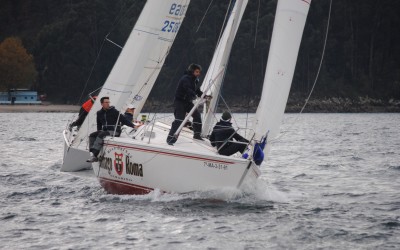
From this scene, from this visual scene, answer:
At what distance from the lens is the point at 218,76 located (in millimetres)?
15500

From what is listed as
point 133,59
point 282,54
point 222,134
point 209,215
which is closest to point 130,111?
point 133,59

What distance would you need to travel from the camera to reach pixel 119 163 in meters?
15.5

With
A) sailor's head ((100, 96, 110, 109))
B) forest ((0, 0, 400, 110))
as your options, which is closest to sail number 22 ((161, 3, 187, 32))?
sailor's head ((100, 96, 110, 109))

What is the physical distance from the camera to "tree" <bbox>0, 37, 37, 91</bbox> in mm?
85688

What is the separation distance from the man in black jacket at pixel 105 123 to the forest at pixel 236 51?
2483 inches

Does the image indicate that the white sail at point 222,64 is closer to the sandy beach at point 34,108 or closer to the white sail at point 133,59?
the white sail at point 133,59

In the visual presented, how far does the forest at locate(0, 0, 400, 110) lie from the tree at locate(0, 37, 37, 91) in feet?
0.41

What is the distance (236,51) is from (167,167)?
2918 inches

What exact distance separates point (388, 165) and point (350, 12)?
256ft

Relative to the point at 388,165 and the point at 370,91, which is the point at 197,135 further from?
the point at 370,91

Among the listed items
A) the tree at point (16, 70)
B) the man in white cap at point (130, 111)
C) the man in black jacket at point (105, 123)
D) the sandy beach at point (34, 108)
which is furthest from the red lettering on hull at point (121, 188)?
the tree at point (16, 70)

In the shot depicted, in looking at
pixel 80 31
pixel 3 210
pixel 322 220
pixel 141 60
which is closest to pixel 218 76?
pixel 141 60

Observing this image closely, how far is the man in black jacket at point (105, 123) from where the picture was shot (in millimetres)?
16047

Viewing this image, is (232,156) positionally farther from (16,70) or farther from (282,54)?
(16,70)
